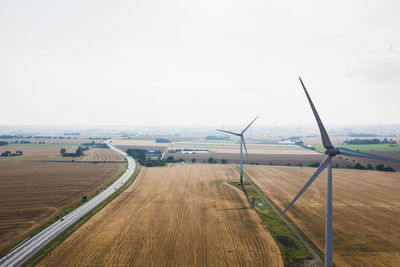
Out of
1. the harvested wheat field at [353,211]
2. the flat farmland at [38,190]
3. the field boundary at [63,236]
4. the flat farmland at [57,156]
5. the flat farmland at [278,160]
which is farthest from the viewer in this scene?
the flat farmland at [57,156]

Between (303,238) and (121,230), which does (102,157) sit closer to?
(121,230)

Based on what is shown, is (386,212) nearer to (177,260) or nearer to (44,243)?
(177,260)

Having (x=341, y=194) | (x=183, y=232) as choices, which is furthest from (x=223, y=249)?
(x=341, y=194)

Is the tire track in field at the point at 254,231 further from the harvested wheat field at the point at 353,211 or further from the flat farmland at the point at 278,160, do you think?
the flat farmland at the point at 278,160

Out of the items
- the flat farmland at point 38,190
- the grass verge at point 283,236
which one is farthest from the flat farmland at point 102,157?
the grass verge at point 283,236

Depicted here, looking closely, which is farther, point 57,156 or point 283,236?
point 57,156

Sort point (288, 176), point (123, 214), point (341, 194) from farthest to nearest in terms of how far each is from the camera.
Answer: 1. point (288, 176)
2. point (341, 194)
3. point (123, 214)

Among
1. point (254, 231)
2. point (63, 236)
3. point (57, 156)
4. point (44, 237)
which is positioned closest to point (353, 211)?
point (254, 231)
